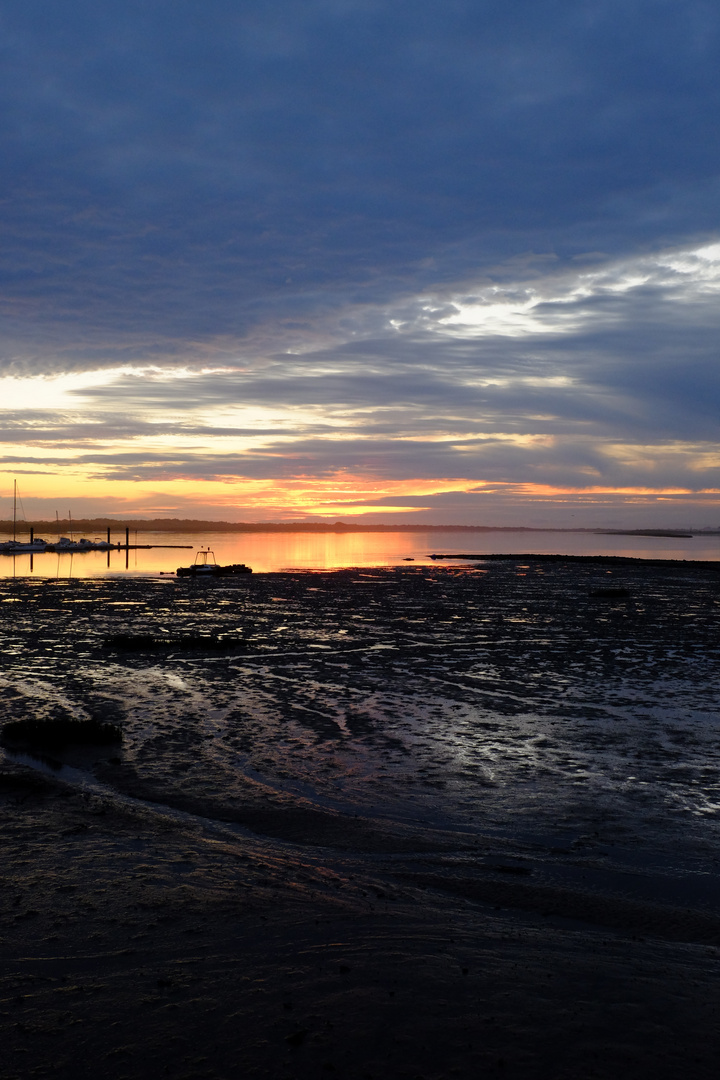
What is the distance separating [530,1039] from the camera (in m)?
6.15

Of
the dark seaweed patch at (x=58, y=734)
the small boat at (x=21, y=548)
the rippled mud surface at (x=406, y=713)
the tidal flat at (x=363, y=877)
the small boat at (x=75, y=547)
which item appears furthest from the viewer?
the small boat at (x=75, y=547)

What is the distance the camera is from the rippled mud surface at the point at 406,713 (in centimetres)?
1140

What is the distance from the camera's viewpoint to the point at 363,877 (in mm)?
9062

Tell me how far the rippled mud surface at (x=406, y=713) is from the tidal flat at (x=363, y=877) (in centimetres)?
9

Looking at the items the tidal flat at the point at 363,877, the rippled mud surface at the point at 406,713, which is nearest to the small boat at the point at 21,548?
the rippled mud surface at the point at 406,713

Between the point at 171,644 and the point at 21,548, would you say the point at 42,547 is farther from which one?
the point at 171,644

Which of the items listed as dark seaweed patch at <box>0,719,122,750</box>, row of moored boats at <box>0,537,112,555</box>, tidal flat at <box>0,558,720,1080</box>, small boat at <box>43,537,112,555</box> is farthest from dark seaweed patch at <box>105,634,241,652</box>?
small boat at <box>43,537,112,555</box>

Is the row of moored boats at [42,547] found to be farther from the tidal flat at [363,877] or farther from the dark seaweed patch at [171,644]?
the tidal flat at [363,877]

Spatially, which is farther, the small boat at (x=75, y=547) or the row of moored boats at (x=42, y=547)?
the small boat at (x=75, y=547)

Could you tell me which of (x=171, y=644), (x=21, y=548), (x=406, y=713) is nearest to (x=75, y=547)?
(x=21, y=548)

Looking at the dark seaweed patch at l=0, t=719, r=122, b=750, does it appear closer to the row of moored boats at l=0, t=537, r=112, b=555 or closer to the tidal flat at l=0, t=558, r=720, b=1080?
the tidal flat at l=0, t=558, r=720, b=1080

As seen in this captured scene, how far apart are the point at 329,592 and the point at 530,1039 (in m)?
48.0

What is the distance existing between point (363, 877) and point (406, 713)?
28.7 ft

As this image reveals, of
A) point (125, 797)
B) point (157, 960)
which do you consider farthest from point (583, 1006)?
point (125, 797)
